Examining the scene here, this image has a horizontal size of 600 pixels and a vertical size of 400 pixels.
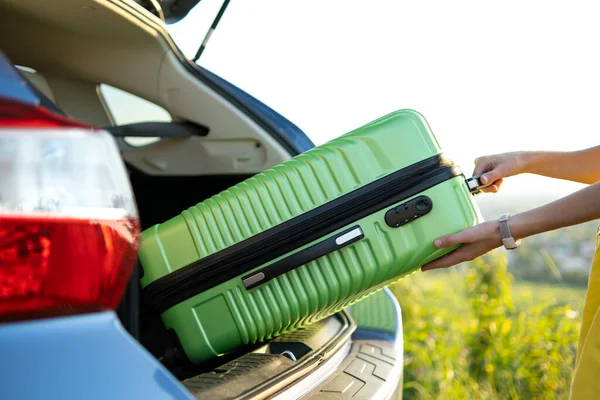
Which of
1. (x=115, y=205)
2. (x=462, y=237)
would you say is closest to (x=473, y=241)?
(x=462, y=237)

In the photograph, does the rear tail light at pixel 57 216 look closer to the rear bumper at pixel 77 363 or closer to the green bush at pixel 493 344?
the rear bumper at pixel 77 363

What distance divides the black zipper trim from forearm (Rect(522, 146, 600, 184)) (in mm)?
371

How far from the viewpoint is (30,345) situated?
2.17ft

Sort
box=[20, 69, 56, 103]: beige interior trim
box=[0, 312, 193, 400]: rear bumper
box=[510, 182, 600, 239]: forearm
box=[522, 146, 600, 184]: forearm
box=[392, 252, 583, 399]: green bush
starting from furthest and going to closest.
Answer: box=[392, 252, 583, 399]: green bush < box=[20, 69, 56, 103]: beige interior trim < box=[522, 146, 600, 184]: forearm < box=[510, 182, 600, 239]: forearm < box=[0, 312, 193, 400]: rear bumper

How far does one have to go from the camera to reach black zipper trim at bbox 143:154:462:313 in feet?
4.84

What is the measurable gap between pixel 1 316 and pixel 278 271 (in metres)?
0.84

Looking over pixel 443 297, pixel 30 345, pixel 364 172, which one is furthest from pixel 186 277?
pixel 443 297

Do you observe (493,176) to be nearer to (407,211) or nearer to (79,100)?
(407,211)

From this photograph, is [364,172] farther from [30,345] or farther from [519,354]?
[519,354]

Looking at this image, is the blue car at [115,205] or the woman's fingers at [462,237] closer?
the blue car at [115,205]

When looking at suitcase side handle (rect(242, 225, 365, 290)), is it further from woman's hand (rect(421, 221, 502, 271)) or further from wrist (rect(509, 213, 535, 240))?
wrist (rect(509, 213, 535, 240))

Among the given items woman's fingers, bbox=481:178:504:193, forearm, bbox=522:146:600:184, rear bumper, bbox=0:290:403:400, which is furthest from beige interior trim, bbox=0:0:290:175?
rear bumper, bbox=0:290:403:400

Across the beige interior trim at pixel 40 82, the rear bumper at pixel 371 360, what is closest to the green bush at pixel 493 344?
the rear bumper at pixel 371 360

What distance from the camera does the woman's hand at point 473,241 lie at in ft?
4.78
